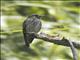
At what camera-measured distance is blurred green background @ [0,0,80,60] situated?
62.5 inches

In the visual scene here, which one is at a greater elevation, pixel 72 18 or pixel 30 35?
pixel 30 35

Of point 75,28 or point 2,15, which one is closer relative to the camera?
point 75,28

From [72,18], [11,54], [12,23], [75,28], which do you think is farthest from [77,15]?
[11,54]

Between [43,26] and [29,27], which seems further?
[43,26]

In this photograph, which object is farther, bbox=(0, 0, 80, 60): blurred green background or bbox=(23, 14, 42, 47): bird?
bbox=(0, 0, 80, 60): blurred green background

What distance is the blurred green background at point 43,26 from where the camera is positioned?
5.21ft

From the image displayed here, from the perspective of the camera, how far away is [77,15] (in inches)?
86.0

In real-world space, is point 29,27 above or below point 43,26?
above

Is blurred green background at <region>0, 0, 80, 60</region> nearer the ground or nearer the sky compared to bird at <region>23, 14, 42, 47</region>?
nearer the ground

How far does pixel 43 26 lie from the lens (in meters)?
1.89

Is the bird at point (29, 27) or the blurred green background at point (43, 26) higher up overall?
the bird at point (29, 27)

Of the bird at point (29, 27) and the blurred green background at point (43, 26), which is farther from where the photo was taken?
the blurred green background at point (43, 26)

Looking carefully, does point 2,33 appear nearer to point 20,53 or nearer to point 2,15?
point 20,53

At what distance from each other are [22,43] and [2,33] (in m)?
0.17
